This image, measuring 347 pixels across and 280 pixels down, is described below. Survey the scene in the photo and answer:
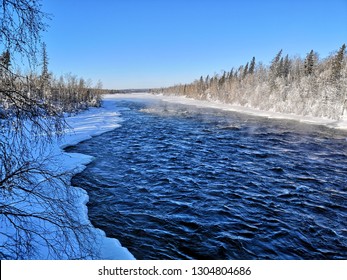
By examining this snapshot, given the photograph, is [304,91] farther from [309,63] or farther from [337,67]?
[309,63]

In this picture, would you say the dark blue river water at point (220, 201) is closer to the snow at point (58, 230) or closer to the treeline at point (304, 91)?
the snow at point (58, 230)

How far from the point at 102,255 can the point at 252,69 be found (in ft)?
342

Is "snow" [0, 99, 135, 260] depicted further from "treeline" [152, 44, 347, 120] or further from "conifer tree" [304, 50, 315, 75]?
"conifer tree" [304, 50, 315, 75]

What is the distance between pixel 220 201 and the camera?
30.0 feet

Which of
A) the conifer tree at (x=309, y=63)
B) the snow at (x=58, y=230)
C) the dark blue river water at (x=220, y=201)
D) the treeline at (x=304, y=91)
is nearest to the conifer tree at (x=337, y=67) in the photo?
the treeline at (x=304, y=91)

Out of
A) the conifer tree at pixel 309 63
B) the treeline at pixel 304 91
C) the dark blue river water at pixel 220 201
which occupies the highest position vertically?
the conifer tree at pixel 309 63

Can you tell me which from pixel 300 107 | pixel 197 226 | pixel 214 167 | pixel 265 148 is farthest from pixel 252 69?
pixel 197 226

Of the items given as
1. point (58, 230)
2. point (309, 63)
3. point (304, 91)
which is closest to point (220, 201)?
point (58, 230)

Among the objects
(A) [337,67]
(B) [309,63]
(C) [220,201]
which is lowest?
(C) [220,201]

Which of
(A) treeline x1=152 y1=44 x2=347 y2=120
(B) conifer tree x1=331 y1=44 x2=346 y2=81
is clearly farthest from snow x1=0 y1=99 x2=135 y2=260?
(B) conifer tree x1=331 y1=44 x2=346 y2=81

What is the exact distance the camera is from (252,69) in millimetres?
97625

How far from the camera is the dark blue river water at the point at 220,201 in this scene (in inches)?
255
